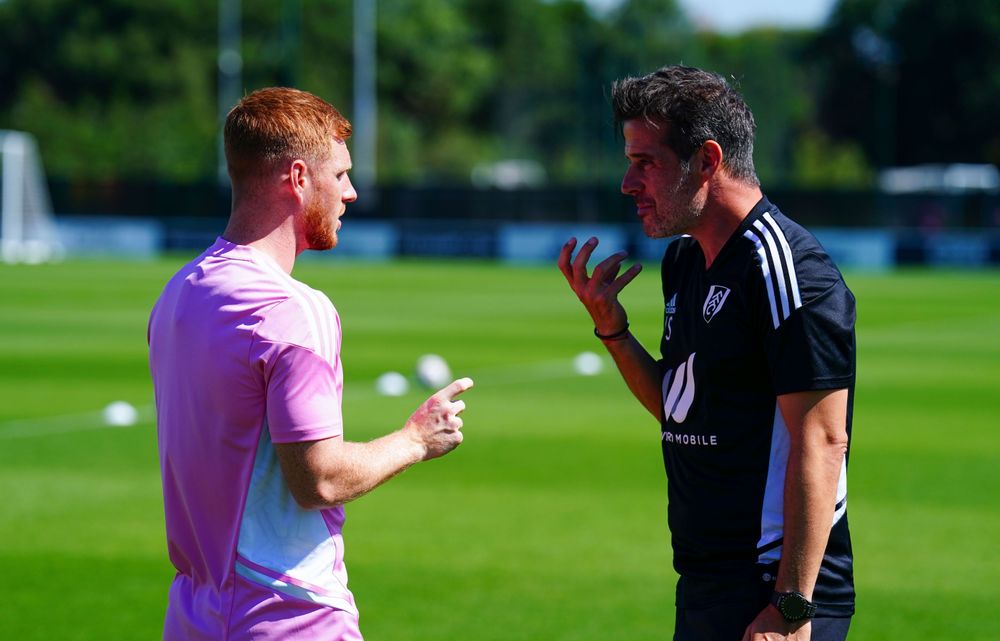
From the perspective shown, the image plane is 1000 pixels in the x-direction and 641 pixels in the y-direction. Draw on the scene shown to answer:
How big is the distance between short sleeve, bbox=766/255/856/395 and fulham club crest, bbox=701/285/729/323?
19 cm

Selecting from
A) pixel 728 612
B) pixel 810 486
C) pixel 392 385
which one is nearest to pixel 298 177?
pixel 810 486

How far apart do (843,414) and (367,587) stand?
14.9 feet

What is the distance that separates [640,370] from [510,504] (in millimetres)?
5582

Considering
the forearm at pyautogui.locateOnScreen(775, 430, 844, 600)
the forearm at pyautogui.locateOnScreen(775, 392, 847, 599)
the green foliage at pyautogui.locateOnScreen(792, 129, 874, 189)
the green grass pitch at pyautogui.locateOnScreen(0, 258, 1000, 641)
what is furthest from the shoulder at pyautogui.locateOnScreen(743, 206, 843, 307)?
the green foliage at pyautogui.locateOnScreen(792, 129, 874, 189)

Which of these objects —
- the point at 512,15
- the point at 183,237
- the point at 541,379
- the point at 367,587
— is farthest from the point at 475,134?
the point at 367,587

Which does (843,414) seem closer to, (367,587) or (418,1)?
(367,587)

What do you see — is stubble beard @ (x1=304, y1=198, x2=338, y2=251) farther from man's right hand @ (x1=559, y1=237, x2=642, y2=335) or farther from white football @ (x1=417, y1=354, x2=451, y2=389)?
white football @ (x1=417, y1=354, x2=451, y2=389)

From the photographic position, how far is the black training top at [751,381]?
375 centimetres

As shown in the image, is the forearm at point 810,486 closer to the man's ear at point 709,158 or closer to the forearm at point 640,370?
Answer: the man's ear at point 709,158

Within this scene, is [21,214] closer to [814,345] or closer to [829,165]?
[814,345]

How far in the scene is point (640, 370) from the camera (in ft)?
14.8

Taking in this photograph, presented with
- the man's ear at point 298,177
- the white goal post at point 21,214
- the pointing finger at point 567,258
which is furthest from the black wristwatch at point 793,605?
the white goal post at point 21,214

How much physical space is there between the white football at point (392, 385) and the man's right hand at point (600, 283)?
10861mm

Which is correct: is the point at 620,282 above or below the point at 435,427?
above
